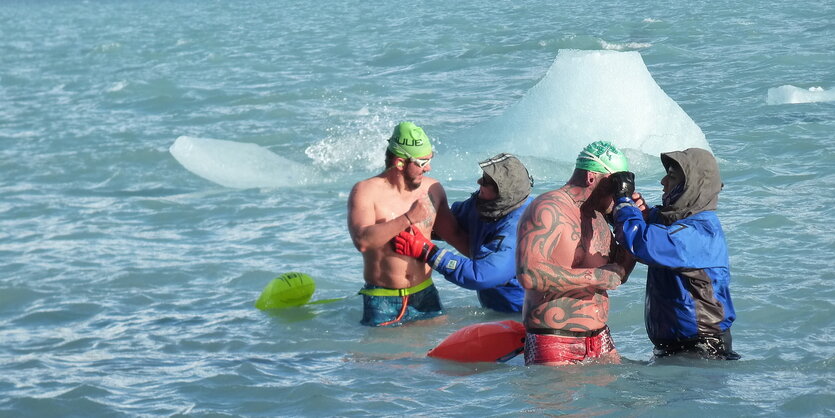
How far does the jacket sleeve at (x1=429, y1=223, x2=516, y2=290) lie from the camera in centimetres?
645

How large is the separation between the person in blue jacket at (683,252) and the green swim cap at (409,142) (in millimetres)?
1504

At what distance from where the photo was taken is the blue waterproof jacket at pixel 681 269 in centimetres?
564

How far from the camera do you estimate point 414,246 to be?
6.55 metres

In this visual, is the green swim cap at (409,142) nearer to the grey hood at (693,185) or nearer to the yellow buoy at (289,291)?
the grey hood at (693,185)

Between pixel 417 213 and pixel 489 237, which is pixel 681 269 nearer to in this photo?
pixel 489 237

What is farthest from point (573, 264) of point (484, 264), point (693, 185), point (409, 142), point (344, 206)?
point (344, 206)

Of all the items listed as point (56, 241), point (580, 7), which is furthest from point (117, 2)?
point (56, 241)

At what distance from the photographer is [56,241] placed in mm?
12438

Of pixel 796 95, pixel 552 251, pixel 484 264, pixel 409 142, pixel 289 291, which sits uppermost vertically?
pixel 409 142

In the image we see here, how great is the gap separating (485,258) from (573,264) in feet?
3.12

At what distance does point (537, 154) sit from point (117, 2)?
59166 mm

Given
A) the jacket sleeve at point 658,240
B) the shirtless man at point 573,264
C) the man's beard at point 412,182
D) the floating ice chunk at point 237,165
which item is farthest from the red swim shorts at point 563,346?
the floating ice chunk at point 237,165

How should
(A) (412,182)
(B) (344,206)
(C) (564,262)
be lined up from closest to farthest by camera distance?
(C) (564,262), (A) (412,182), (B) (344,206)

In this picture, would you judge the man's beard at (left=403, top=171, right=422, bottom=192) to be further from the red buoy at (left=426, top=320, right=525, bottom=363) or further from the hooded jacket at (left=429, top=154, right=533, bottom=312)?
the red buoy at (left=426, top=320, right=525, bottom=363)
